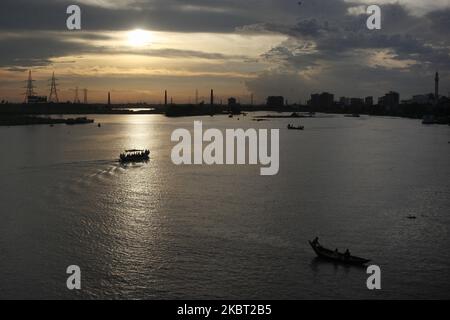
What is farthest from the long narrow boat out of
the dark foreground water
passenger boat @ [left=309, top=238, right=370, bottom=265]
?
the dark foreground water

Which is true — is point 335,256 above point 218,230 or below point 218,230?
below

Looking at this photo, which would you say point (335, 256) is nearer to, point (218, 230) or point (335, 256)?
point (335, 256)

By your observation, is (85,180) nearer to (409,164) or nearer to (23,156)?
(23,156)

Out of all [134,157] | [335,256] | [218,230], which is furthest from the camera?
[134,157]

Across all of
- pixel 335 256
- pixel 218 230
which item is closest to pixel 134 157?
pixel 218 230

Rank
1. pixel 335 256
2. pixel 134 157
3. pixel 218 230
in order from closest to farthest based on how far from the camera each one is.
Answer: pixel 335 256 → pixel 218 230 → pixel 134 157

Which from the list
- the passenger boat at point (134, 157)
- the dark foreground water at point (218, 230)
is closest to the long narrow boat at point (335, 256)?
the dark foreground water at point (218, 230)

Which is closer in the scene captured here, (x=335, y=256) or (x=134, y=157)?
(x=335, y=256)

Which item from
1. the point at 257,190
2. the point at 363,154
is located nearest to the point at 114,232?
the point at 257,190
